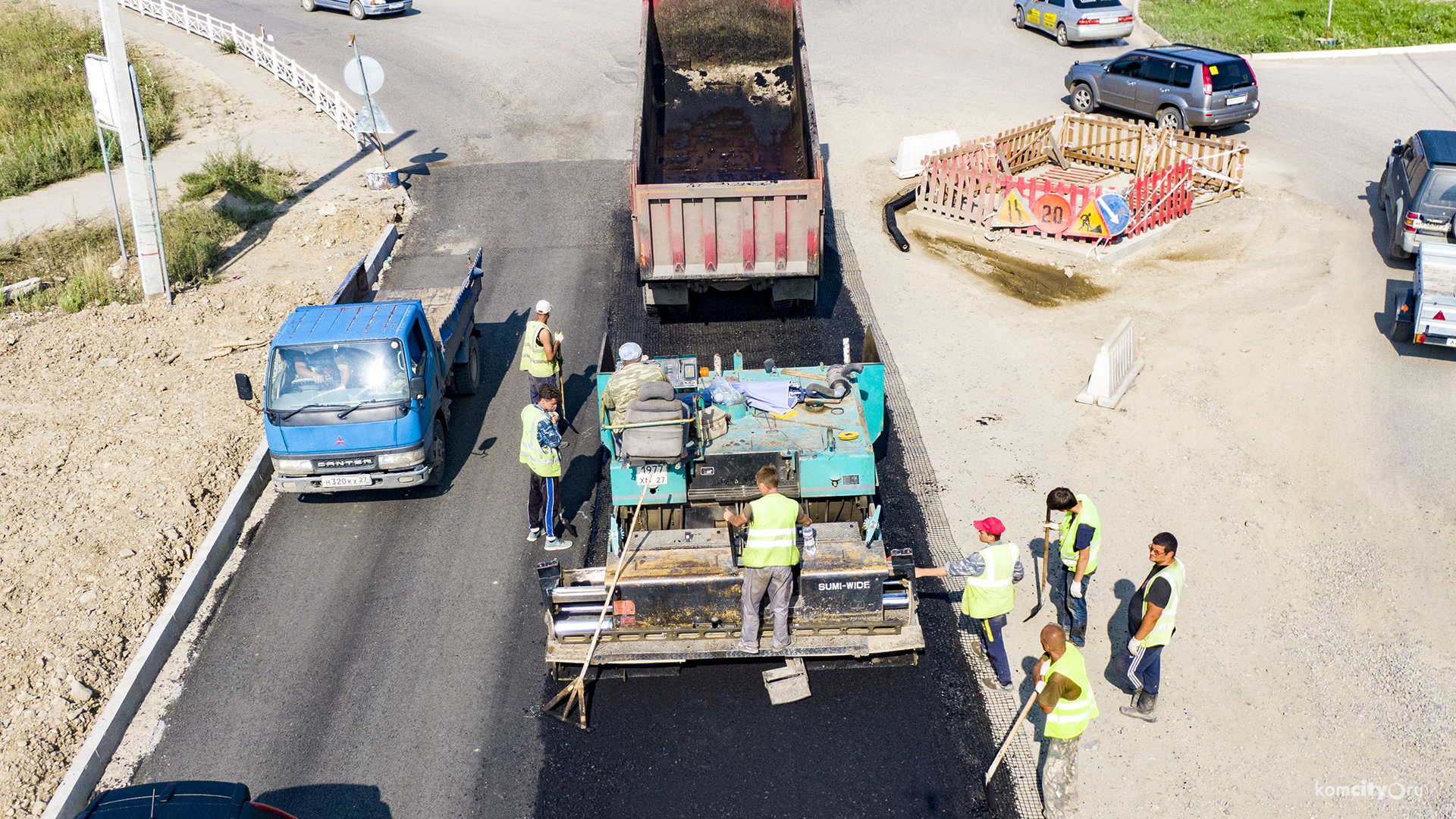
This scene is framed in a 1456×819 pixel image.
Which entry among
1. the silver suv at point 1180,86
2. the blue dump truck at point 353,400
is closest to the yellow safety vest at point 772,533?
the blue dump truck at point 353,400

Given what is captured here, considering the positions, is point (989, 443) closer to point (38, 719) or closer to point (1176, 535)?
point (1176, 535)

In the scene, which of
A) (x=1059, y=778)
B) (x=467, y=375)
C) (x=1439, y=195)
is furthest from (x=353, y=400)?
(x=1439, y=195)

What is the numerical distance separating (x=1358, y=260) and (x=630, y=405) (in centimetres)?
1344

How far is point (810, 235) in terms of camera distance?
13.0 metres

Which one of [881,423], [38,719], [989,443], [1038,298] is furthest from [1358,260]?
[38,719]

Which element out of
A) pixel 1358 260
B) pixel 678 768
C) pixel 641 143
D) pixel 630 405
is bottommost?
pixel 678 768

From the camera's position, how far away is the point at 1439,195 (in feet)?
48.2

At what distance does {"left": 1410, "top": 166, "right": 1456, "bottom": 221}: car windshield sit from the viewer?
14617 mm

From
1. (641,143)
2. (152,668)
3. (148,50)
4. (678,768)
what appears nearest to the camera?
(678,768)

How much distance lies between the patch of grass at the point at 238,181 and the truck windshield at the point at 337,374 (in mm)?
9616

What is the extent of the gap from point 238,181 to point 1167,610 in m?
18.2

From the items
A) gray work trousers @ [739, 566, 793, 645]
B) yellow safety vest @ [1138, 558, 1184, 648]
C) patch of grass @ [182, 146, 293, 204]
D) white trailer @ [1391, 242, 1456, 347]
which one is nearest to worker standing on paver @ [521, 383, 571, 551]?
gray work trousers @ [739, 566, 793, 645]

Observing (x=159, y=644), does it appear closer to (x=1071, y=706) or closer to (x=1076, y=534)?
(x=1071, y=706)

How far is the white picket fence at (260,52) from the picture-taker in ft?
73.9
